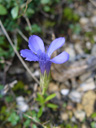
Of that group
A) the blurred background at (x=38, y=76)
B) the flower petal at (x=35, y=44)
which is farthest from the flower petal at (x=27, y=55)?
the blurred background at (x=38, y=76)

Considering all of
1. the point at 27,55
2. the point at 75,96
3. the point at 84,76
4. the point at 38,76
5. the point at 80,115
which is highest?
the point at 27,55

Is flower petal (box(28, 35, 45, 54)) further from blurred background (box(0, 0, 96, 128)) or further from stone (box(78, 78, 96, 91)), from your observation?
stone (box(78, 78, 96, 91))

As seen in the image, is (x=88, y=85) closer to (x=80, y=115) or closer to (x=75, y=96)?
(x=75, y=96)

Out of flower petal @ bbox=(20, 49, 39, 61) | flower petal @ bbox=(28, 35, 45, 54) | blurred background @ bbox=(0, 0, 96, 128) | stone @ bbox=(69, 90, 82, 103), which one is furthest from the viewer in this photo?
stone @ bbox=(69, 90, 82, 103)

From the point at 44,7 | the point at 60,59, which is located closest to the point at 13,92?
the point at 60,59

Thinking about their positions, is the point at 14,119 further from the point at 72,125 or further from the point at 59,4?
the point at 59,4

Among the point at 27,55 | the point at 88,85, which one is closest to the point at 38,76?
the point at 88,85

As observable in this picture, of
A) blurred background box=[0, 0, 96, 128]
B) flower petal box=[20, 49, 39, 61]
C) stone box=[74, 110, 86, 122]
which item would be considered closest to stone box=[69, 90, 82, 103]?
blurred background box=[0, 0, 96, 128]
